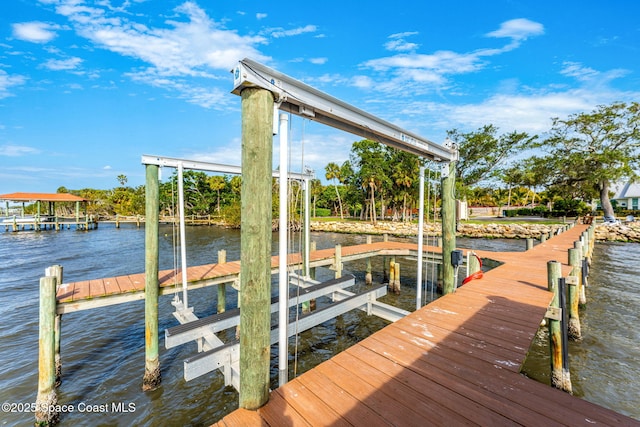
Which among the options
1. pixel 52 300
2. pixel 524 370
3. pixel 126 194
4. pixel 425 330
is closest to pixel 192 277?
pixel 52 300

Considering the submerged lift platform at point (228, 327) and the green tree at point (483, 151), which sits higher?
the green tree at point (483, 151)

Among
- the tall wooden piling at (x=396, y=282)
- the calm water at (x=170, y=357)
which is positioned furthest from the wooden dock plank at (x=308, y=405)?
the tall wooden piling at (x=396, y=282)

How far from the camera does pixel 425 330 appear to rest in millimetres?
4477

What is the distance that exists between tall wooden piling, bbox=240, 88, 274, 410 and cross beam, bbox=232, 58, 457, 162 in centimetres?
13

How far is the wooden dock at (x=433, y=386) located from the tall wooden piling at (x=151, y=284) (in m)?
4.11

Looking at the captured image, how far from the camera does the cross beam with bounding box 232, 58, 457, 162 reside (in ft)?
8.39

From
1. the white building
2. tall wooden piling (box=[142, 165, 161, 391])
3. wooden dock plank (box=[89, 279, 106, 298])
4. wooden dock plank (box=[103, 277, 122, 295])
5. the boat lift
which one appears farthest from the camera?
the white building

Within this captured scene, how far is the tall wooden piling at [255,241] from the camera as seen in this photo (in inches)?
103

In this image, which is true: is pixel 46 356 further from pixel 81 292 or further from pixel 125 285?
pixel 125 285

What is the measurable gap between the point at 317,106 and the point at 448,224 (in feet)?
17.9

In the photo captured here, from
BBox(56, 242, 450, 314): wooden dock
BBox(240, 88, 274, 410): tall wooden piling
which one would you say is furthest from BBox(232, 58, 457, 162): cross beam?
BBox(56, 242, 450, 314): wooden dock

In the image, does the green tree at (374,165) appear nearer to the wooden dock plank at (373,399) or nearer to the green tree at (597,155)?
the green tree at (597,155)

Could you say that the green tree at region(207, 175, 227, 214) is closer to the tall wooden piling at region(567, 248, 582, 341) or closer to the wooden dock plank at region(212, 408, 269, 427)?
the tall wooden piling at region(567, 248, 582, 341)

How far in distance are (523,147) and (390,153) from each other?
16618 millimetres
